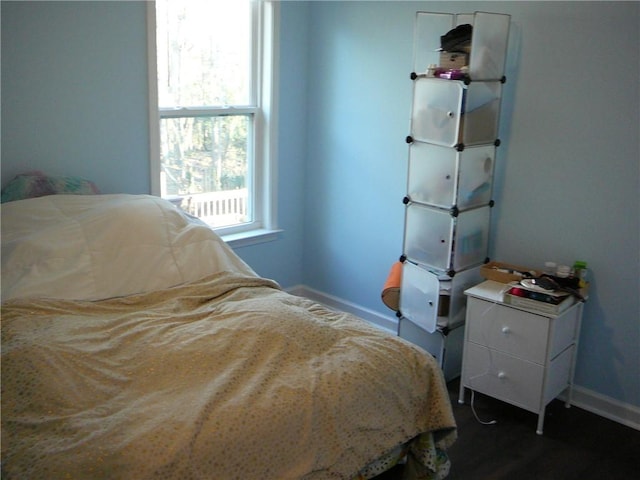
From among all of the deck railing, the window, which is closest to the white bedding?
the window

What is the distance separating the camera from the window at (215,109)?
3346mm

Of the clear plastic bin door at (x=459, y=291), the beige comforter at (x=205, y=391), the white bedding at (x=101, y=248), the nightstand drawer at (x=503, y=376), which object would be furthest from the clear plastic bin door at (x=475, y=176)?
the white bedding at (x=101, y=248)

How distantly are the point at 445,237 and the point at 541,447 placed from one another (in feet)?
3.35

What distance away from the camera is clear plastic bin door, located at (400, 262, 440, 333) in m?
3.08

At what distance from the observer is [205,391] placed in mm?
1856

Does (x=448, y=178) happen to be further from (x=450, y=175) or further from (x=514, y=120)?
(x=514, y=120)

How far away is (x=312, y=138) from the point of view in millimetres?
4043

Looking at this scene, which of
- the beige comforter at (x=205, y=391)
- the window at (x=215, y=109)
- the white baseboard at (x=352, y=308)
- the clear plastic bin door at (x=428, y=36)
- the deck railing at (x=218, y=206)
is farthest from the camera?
the white baseboard at (x=352, y=308)

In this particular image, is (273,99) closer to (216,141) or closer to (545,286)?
(216,141)

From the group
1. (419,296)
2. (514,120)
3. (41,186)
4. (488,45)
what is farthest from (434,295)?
(41,186)

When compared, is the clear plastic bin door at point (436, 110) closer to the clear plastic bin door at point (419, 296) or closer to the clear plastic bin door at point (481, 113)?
the clear plastic bin door at point (481, 113)

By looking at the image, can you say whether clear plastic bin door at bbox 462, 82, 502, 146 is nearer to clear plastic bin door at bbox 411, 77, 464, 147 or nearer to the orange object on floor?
clear plastic bin door at bbox 411, 77, 464, 147

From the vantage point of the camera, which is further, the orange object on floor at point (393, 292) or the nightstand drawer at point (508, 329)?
the orange object on floor at point (393, 292)

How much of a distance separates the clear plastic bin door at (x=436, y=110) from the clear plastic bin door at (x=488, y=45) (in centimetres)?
14
